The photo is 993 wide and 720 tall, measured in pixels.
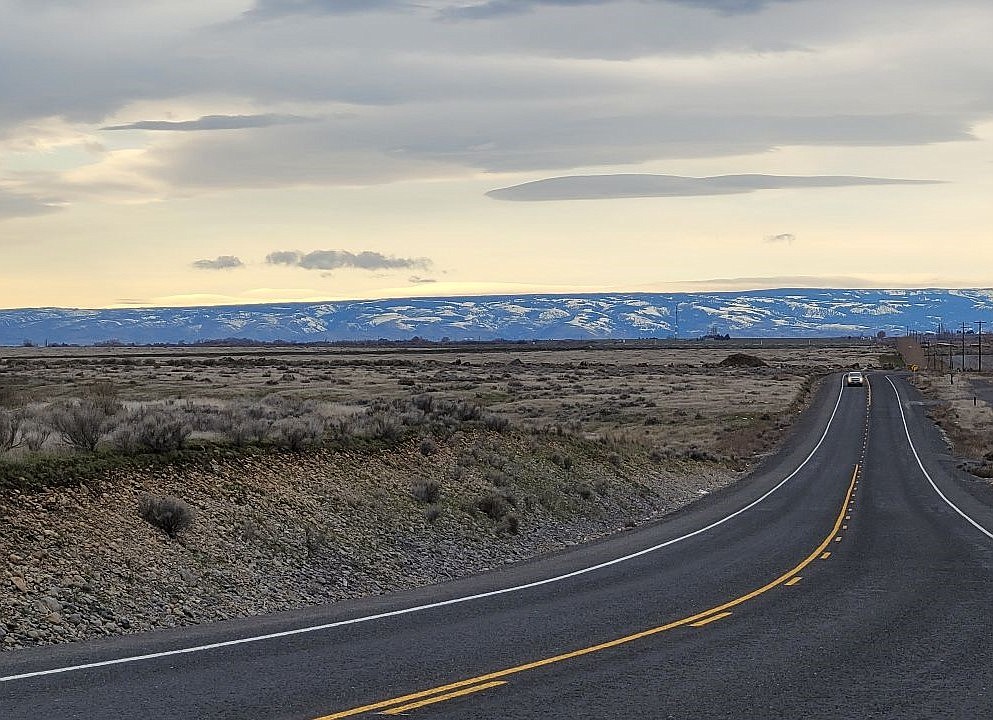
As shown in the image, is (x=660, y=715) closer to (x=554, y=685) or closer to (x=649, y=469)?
(x=554, y=685)

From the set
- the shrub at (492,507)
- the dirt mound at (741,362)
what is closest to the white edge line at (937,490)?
the shrub at (492,507)

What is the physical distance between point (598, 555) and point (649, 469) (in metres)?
15.1

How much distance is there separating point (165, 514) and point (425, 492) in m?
7.38

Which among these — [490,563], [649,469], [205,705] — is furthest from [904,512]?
[205,705]

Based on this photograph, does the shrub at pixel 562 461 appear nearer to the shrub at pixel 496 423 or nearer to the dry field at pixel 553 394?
the shrub at pixel 496 423

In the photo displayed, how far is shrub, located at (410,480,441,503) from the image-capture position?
76.6 ft

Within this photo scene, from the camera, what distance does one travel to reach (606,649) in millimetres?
12461

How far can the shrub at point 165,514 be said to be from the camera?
16938 millimetres

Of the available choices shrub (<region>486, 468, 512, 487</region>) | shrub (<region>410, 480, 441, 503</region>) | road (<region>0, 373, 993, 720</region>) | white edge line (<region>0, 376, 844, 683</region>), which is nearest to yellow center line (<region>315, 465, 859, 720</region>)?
road (<region>0, 373, 993, 720</region>)

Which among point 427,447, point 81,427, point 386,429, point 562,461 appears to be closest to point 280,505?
point 81,427

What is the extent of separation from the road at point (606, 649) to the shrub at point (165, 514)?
9.43ft

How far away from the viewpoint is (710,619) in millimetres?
14492

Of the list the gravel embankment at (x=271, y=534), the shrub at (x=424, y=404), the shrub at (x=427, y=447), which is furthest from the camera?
the shrub at (x=424, y=404)

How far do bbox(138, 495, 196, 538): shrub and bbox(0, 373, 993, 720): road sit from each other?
2875mm
